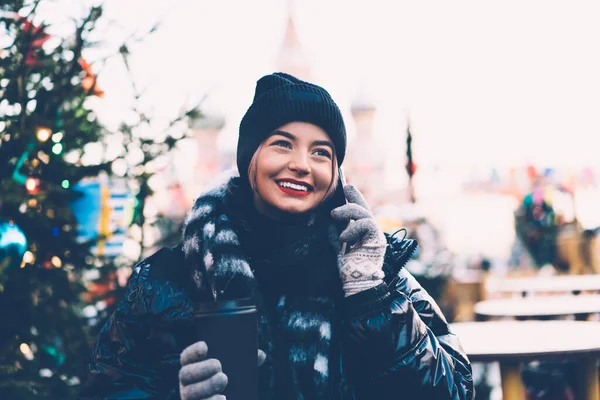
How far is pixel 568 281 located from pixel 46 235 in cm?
575

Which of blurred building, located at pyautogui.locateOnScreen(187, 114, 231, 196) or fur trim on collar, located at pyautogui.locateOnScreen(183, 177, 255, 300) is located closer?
fur trim on collar, located at pyautogui.locateOnScreen(183, 177, 255, 300)

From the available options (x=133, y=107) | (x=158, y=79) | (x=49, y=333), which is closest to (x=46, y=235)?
(x=49, y=333)

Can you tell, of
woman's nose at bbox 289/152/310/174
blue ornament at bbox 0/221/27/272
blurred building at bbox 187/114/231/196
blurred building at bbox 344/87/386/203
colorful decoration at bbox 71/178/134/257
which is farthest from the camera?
blurred building at bbox 187/114/231/196

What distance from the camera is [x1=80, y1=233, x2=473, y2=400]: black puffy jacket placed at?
1.63m

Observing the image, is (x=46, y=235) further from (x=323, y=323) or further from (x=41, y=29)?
(x=323, y=323)

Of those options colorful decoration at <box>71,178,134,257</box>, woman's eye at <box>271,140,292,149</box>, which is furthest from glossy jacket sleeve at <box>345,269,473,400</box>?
colorful decoration at <box>71,178,134,257</box>

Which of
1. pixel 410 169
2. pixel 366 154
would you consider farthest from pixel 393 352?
pixel 366 154

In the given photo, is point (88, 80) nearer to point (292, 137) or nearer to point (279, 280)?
point (292, 137)

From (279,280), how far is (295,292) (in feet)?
0.19

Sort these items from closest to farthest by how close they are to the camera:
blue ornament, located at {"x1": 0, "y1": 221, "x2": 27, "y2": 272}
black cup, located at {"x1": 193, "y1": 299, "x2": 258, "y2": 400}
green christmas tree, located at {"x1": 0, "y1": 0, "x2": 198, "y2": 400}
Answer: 1. black cup, located at {"x1": 193, "y1": 299, "x2": 258, "y2": 400}
2. blue ornament, located at {"x1": 0, "y1": 221, "x2": 27, "y2": 272}
3. green christmas tree, located at {"x1": 0, "y1": 0, "x2": 198, "y2": 400}

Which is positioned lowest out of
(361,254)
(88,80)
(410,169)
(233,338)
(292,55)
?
(233,338)

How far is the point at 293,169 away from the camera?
183 centimetres

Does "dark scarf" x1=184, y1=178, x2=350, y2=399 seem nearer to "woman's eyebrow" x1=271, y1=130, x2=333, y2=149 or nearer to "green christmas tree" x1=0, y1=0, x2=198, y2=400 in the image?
"woman's eyebrow" x1=271, y1=130, x2=333, y2=149

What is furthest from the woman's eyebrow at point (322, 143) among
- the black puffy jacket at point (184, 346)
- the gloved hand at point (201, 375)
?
the gloved hand at point (201, 375)
